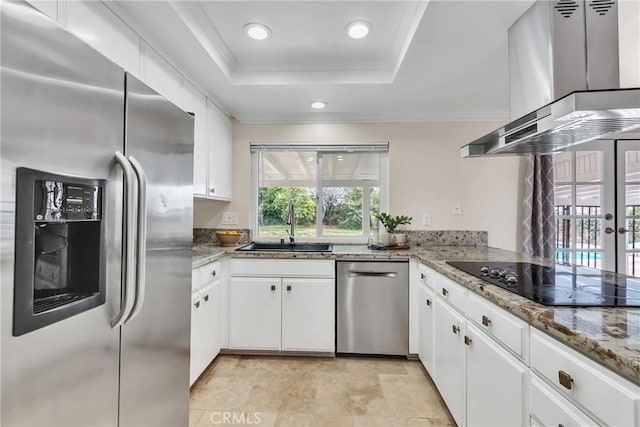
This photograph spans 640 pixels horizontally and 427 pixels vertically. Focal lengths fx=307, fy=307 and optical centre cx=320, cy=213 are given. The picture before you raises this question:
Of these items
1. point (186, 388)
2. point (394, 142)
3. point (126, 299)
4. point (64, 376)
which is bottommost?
point (186, 388)

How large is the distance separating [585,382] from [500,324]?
0.40 meters

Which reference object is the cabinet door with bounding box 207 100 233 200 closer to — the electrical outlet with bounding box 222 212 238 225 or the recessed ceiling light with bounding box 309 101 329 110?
the electrical outlet with bounding box 222 212 238 225

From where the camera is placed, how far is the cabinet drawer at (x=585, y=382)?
65cm

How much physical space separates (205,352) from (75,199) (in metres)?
1.78

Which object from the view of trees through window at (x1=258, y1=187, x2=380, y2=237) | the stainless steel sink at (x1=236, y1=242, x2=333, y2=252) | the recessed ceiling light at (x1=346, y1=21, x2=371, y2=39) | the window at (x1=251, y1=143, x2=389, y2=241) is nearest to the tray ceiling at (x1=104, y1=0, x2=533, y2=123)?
the recessed ceiling light at (x1=346, y1=21, x2=371, y2=39)

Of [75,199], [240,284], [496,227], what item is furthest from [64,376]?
[496,227]

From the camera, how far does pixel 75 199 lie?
2.40ft

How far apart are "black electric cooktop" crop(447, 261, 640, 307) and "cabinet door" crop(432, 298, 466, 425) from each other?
282mm

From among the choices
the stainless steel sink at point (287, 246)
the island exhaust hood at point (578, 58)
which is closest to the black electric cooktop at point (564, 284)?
the island exhaust hood at point (578, 58)

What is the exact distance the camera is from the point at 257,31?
1.84m

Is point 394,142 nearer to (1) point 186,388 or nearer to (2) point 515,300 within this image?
(2) point 515,300

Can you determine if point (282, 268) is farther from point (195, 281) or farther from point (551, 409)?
point (551, 409)

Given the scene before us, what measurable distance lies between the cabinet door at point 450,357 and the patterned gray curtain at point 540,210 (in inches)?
57.9

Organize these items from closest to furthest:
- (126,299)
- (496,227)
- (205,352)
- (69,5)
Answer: (126,299) < (69,5) < (205,352) < (496,227)
